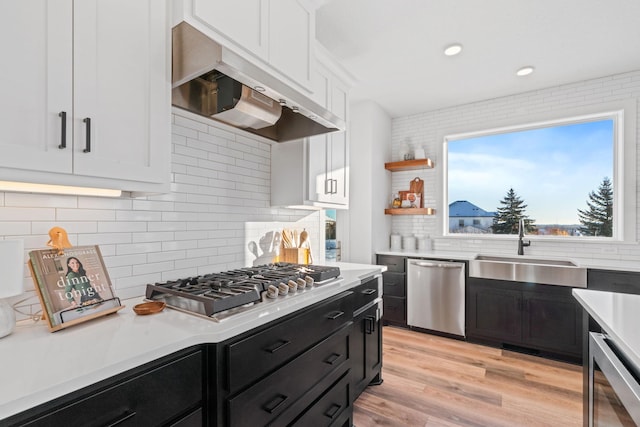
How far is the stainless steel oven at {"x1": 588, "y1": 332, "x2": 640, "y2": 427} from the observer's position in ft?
3.05

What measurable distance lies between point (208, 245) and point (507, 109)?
3781 mm

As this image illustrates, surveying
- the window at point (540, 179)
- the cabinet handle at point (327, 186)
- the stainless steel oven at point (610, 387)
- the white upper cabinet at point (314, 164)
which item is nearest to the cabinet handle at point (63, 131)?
the white upper cabinet at point (314, 164)

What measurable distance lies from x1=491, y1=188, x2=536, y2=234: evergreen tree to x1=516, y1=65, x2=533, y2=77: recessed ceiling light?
4.39 feet

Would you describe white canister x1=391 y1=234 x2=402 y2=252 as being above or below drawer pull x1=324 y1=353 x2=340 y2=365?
above

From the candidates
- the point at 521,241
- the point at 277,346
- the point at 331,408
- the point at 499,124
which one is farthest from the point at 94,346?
the point at 499,124

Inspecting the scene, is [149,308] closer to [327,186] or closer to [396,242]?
[327,186]

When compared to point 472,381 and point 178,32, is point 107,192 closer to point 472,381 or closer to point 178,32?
point 178,32

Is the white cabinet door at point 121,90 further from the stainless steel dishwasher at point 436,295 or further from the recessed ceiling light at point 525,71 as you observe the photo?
the recessed ceiling light at point 525,71

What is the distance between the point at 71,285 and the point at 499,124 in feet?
14.1

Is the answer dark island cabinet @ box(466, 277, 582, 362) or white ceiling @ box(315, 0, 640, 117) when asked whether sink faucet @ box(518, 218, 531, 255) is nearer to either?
dark island cabinet @ box(466, 277, 582, 362)

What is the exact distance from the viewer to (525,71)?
3.08 metres

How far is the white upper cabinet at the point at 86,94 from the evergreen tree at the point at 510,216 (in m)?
→ 3.86

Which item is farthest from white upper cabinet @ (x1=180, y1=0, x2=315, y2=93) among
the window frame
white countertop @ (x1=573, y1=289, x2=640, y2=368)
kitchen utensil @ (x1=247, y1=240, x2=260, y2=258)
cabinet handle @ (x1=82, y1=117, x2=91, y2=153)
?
the window frame

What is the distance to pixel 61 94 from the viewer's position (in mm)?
996
